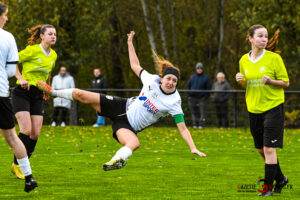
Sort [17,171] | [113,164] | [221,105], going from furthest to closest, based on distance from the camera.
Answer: [221,105], [17,171], [113,164]

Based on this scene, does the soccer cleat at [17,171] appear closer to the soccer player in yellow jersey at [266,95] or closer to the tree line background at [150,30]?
the soccer player in yellow jersey at [266,95]

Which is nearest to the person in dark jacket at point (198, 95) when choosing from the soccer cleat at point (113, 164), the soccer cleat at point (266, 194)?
the soccer cleat at point (266, 194)

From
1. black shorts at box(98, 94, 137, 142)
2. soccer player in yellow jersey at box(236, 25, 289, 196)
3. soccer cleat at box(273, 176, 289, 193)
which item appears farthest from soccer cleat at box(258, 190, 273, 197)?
black shorts at box(98, 94, 137, 142)

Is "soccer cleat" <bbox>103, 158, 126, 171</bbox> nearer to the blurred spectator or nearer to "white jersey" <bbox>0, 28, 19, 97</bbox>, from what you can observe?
"white jersey" <bbox>0, 28, 19, 97</bbox>

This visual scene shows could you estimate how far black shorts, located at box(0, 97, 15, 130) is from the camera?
23.6ft

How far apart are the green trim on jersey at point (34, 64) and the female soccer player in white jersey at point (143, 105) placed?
41cm

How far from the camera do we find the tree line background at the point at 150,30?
22484 mm

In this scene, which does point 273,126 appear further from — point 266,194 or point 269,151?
point 266,194

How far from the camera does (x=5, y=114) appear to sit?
7227 mm

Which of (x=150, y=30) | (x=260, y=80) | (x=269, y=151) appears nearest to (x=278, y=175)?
(x=269, y=151)

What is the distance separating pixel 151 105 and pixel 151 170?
7.13 feet

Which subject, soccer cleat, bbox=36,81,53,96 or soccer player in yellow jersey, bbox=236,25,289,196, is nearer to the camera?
soccer player in yellow jersey, bbox=236,25,289,196

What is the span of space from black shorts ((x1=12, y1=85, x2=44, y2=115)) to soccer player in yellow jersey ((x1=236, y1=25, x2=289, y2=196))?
299cm

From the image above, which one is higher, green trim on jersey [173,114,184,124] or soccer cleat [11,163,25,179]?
green trim on jersey [173,114,184,124]
